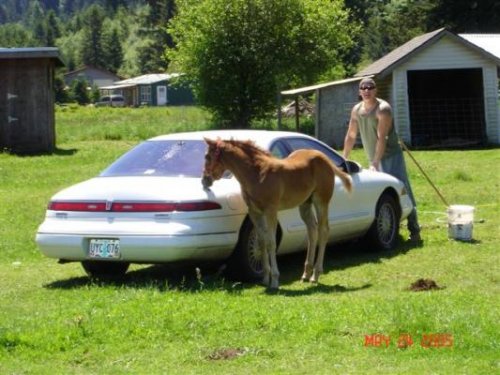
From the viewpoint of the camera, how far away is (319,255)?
9.36m

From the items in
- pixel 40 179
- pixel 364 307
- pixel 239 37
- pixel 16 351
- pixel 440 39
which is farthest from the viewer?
pixel 239 37

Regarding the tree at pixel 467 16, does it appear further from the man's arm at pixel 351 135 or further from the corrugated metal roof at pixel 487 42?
the man's arm at pixel 351 135

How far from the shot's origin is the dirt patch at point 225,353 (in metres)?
6.19

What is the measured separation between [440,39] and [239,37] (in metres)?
8.87

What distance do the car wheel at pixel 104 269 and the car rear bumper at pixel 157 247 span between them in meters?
0.60

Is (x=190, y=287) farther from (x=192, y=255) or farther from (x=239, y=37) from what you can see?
(x=239, y=37)

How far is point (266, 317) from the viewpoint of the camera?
7102 millimetres

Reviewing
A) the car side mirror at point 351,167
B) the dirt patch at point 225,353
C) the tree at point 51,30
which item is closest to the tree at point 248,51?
the car side mirror at point 351,167

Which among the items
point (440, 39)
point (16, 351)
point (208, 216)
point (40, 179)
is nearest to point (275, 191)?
point (208, 216)

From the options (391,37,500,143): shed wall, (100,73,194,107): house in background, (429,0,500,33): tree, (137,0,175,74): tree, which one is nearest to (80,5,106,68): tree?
(137,0,175,74): tree

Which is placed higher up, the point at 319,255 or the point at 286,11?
the point at 286,11

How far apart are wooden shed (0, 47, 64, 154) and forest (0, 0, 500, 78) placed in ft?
58.3

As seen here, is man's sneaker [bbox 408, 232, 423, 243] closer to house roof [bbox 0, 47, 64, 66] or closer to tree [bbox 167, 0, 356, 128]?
house roof [bbox 0, 47, 64, 66]

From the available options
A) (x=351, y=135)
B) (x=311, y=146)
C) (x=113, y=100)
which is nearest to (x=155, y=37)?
(x=113, y=100)
